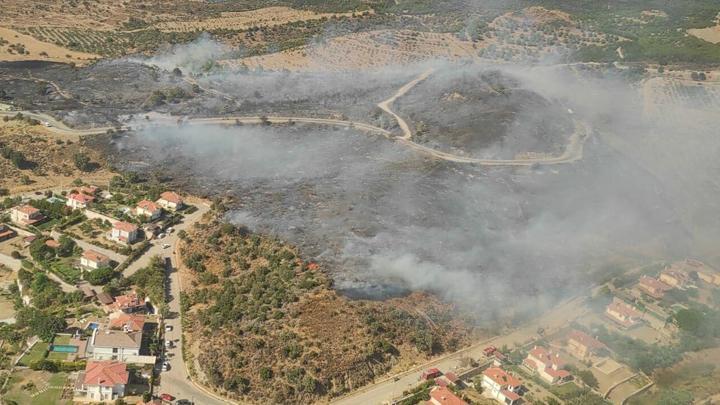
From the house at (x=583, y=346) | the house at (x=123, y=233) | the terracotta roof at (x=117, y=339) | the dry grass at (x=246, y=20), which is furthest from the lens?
the dry grass at (x=246, y=20)

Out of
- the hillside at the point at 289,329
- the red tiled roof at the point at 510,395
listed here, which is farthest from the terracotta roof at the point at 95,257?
the red tiled roof at the point at 510,395

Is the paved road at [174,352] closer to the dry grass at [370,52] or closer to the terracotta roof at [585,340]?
the terracotta roof at [585,340]

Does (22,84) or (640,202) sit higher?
(22,84)

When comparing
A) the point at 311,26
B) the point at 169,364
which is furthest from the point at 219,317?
the point at 311,26

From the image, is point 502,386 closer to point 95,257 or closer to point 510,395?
point 510,395

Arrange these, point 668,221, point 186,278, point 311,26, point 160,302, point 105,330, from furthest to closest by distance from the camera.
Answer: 1. point 311,26
2. point 668,221
3. point 186,278
4. point 160,302
5. point 105,330

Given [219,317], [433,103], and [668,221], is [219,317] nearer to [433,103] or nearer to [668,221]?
[668,221]
